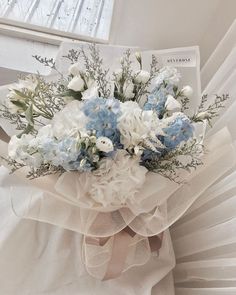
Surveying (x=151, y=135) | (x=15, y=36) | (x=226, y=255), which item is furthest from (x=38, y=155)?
(x=15, y=36)

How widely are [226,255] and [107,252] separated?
0.72 feet

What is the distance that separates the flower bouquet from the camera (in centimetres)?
60

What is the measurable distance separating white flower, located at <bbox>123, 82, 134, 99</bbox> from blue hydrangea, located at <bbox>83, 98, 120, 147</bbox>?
0.08m

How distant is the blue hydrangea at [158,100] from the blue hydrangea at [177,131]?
5cm

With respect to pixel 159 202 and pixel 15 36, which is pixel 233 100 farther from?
pixel 15 36

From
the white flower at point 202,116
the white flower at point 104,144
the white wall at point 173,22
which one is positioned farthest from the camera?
the white wall at point 173,22

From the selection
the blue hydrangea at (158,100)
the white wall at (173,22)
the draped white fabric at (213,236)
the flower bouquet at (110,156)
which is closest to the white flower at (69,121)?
the flower bouquet at (110,156)

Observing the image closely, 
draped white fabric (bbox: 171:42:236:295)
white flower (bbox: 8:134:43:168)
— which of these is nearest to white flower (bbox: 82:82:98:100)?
white flower (bbox: 8:134:43:168)

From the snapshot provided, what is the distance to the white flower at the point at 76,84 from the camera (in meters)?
0.64

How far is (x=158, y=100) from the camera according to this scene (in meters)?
0.66

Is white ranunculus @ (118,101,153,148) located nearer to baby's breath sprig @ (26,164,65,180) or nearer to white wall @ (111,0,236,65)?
baby's breath sprig @ (26,164,65,180)

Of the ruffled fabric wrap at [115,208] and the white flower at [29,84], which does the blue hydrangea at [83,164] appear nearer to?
the ruffled fabric wrap at [115,208]

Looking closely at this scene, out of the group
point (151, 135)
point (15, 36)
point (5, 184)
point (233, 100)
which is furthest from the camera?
point (15, 36)

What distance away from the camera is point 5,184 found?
0.71m
